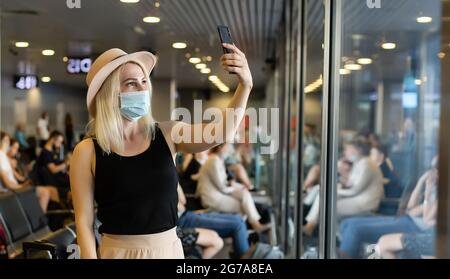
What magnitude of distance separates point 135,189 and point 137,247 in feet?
0.52

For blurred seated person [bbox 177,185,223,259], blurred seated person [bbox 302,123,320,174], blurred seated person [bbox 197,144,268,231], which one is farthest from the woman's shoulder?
blurred seated person [bbox 302,123,320,174]

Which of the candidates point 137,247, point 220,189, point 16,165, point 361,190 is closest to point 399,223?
point 361,190

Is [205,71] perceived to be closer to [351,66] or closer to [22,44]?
[22,44]

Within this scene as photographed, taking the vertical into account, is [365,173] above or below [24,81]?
below

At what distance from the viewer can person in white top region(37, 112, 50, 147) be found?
6.57 meters

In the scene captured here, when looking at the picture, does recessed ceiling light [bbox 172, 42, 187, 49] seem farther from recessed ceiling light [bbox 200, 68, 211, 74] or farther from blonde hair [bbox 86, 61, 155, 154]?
blonde hair [bbox 86, 61, 155, 154]

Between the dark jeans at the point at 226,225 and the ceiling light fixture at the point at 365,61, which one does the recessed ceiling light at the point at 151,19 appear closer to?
the dark jeans at the point at 226,225

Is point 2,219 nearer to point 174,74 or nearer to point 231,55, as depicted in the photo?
point 174,74

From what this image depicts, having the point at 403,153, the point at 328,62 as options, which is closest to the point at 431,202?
the point at 328,62

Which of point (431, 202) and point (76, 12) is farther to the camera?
point (431, 202)

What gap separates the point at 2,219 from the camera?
3635 millimetres

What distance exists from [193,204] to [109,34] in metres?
1.03
